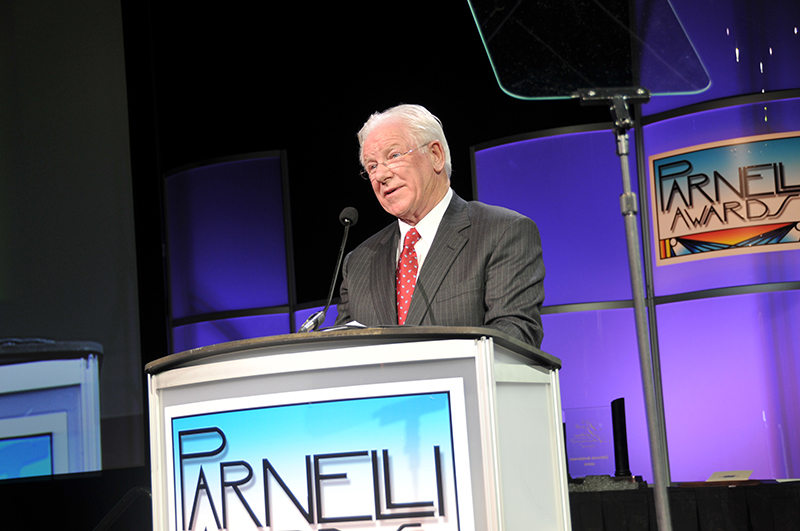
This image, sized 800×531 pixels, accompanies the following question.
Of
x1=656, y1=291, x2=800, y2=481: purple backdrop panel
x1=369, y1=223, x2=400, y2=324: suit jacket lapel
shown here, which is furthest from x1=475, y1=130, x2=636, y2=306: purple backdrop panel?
x1=369, y1=223, x2=400, y2=324: suit jacket lapel

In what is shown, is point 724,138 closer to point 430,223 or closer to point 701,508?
point 701,508

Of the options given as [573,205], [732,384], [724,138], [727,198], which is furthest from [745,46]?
[732,384]

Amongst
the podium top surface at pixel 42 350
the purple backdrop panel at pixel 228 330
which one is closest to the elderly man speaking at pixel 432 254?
the purple backdrop panel at pixel 228 330

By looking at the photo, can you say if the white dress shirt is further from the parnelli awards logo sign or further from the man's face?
the parnelli awards logo sign

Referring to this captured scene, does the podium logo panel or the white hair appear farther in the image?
the white hair

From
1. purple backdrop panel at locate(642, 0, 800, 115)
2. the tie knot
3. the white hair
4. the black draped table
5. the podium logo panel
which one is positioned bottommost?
the black draped table

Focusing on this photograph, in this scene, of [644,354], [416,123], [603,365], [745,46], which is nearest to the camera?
[644,354]

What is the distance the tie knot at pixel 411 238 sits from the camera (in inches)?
88.2

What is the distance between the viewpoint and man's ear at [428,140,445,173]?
2.33 metres

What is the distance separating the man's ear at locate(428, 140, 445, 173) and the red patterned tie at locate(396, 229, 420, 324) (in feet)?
0.72

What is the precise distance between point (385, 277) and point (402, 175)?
32cm

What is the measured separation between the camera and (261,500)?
1.31 metres

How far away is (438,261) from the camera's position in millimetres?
1999

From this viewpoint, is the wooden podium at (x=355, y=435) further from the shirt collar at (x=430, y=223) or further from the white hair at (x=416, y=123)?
the white hair at (x=416, y=123)
